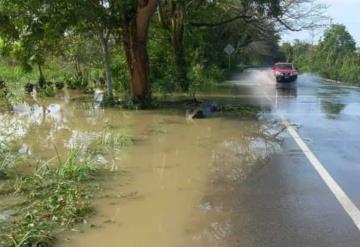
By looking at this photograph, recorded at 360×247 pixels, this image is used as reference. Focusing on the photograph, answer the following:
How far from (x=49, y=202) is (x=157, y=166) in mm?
3292

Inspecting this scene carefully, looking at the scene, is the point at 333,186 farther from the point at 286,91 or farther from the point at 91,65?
the point at 91,65

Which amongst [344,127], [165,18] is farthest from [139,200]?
[165,18]

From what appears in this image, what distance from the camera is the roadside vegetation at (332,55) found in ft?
172

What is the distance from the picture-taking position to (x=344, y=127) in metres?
15.6

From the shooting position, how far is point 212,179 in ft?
29.7

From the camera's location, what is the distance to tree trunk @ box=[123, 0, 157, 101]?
2091 centimetres

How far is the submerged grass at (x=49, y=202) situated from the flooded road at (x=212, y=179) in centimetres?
20

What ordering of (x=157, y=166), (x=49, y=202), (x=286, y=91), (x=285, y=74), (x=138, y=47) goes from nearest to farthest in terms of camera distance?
(x=49, y=202) → (x=157, y=166) → (x=138, y=47) → (x=286, y=91) → (x=285, y=74)

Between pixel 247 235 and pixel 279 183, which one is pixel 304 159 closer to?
pixel 279 183

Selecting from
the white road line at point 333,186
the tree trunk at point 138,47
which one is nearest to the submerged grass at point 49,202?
the white road line at point 333,186

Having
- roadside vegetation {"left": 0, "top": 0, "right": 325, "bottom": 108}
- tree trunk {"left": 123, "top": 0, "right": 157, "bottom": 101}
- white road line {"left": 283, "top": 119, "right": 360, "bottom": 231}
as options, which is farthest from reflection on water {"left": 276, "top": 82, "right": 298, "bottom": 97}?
white road line {"left": 283, "top": 119, "right": 360, "bottom": 231}

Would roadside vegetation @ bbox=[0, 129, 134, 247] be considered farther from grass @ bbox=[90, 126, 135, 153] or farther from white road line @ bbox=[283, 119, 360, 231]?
white road line @ bbox=[283, 119, 360, 231]

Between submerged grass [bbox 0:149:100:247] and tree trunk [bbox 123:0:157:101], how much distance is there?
39.0 ft

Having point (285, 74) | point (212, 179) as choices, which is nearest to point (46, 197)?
point (212, 179)
